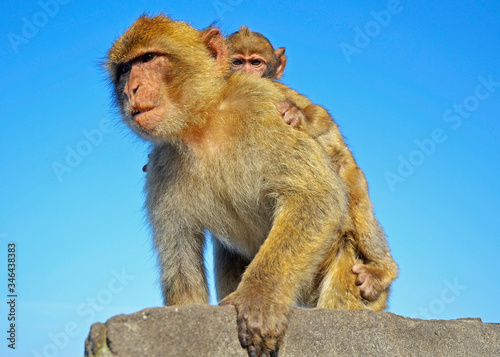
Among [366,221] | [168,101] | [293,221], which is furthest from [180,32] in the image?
[366,221]

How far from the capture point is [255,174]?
4.38 meters

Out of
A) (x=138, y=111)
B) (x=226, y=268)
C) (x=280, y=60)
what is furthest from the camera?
(x=280, y=60)

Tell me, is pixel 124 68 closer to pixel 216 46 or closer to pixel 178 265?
pixel 216 46

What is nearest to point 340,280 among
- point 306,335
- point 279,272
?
point 279,272

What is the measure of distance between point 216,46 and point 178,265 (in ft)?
6.24

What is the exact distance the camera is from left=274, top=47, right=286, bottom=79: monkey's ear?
25.4 feet

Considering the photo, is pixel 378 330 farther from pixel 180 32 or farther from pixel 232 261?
pixel 180 32

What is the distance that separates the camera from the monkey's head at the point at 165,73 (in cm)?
436

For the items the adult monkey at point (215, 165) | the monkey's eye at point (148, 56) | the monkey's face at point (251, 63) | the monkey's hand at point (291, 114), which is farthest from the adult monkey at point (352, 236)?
the monkey's face at point (251, 63)

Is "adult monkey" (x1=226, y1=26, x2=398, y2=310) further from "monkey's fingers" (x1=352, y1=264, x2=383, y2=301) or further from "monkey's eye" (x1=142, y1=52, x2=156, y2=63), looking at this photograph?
"monkey's eye" (x1=142, y1=52, x2=156, y2=63)

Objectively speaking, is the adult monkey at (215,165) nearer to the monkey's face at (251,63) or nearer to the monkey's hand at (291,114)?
the monkey's hand at (291,114)

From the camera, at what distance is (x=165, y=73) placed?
450 cm

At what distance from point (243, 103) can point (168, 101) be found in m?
0.60

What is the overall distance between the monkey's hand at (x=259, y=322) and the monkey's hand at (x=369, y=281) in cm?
126
